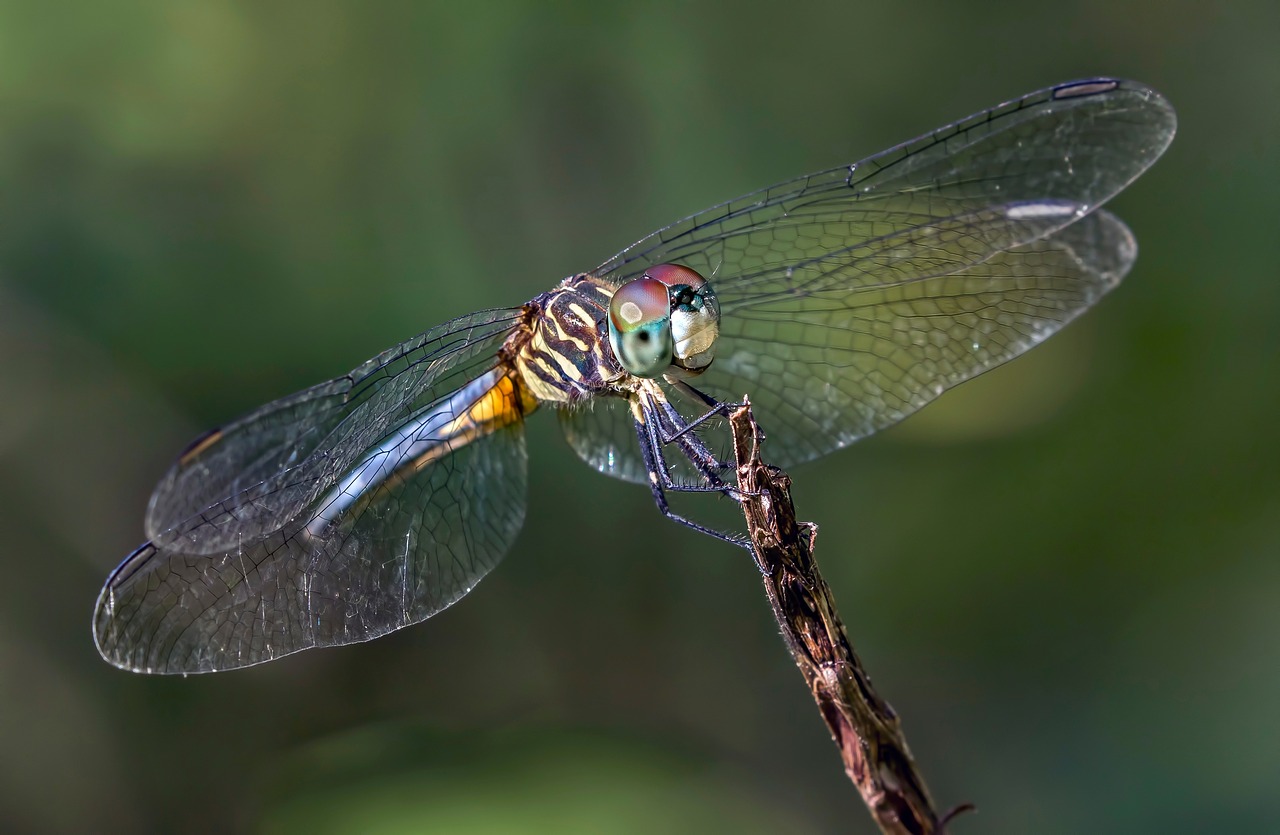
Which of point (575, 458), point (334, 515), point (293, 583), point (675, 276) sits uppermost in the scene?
point (575, 458)

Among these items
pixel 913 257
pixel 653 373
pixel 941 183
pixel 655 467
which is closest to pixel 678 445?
pixel 655 467

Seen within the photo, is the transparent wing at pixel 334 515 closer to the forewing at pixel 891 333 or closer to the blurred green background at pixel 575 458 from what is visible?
the blurred green background at pixel 575 458

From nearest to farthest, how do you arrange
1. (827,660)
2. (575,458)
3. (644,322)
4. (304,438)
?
(827,660) < (644,322) < (304,438) < (575,458)

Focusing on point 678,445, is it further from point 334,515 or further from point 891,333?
point 334,515

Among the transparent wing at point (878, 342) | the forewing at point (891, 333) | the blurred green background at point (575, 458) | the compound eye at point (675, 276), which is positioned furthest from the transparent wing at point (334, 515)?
the forewing at point (891, 333)

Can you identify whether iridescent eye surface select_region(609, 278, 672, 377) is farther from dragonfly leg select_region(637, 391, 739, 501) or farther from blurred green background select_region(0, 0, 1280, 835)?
blurred green background select_region(0, 0, 1280, 835)

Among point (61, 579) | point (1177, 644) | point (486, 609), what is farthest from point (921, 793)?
point (61, 579)

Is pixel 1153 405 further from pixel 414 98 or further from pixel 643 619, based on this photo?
pixel 414 98

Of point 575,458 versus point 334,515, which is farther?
point 575,458
